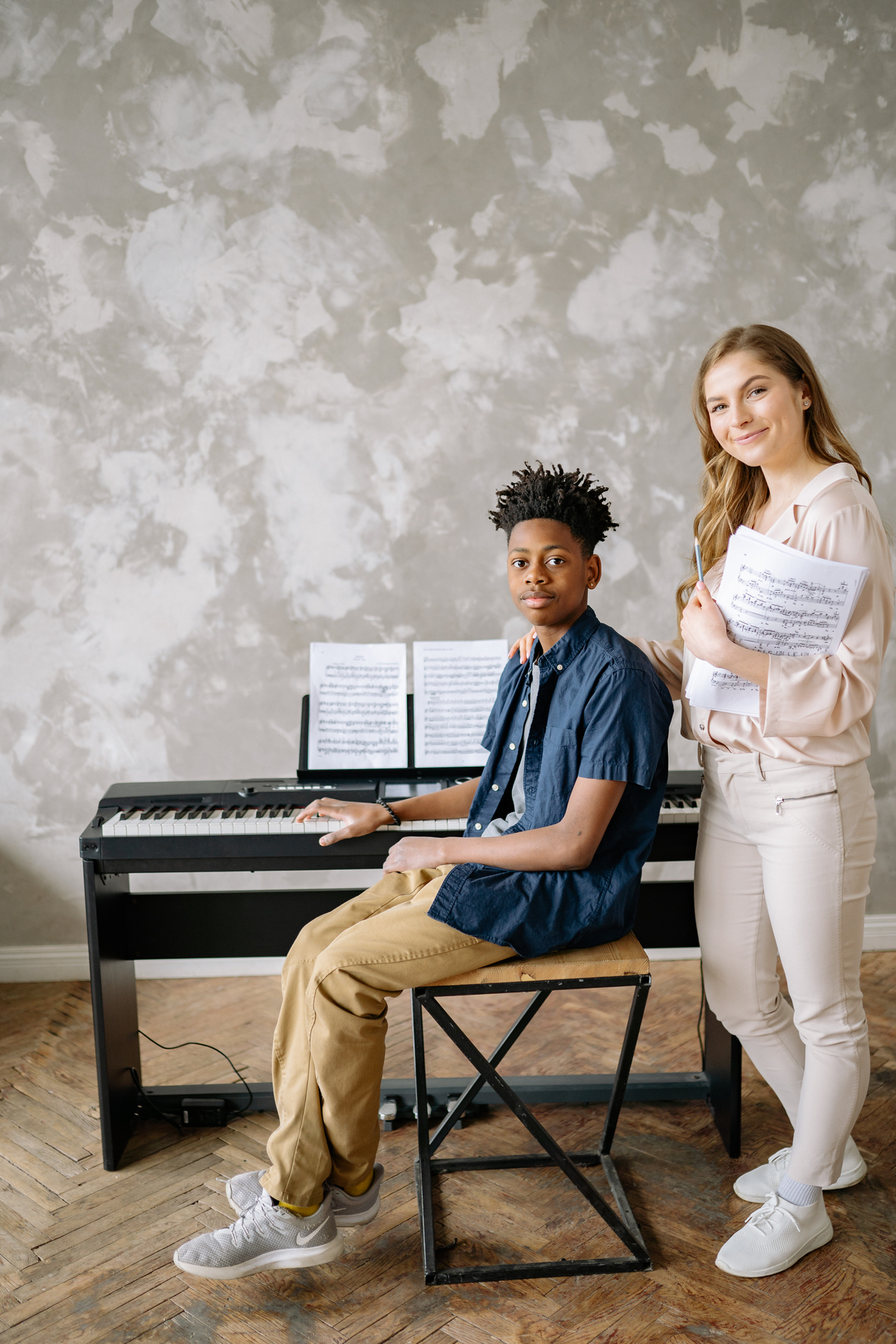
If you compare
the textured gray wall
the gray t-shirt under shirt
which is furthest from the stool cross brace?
the textured gray wall

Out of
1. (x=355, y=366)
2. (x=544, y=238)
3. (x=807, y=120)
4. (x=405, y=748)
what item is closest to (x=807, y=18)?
(x=807, y=120)

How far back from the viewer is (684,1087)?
248cm

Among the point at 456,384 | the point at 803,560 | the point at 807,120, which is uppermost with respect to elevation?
the point at 807,120

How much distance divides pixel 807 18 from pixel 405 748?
2.73m

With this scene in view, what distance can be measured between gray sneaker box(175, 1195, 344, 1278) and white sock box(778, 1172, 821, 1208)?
2.90 feet

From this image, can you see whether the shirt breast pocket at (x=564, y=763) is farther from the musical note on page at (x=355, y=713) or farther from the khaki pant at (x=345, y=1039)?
the musical note on page at (x=355, y=713)

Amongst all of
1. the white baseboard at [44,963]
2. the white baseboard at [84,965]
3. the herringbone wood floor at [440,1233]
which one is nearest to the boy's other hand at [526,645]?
the herringbone wood floor at [440,1233]

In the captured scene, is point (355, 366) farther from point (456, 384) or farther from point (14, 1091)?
point (14, 1091)

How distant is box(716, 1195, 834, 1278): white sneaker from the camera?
1.84 meters

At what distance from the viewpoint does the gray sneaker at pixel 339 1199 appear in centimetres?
186

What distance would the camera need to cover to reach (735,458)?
1938 millimetres

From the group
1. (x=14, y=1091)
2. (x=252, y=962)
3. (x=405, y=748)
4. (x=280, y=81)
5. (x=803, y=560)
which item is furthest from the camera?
(x=252, y=962)

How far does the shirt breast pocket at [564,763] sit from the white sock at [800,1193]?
0.86 metres

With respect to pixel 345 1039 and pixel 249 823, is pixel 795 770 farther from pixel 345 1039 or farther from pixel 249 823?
pixel 249 823
